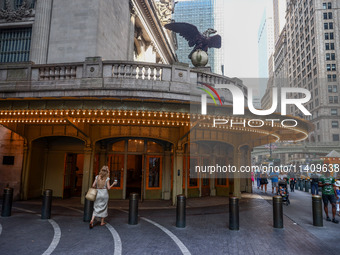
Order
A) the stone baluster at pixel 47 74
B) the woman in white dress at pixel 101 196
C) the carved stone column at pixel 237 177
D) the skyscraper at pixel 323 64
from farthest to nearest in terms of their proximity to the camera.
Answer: the skyscraper at pixel 323 64, the carved stone column at pixel 237 177, the stone baluster at pixel 47 74, the woman in white dress at pixel 101 196

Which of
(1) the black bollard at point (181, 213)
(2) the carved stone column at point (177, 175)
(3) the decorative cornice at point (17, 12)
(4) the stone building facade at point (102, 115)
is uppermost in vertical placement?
(3) the decorative cornice at point (17, 12)

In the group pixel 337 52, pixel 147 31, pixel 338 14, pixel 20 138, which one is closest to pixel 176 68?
pixel 20 138

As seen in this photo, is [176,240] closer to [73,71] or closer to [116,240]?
[116,240]

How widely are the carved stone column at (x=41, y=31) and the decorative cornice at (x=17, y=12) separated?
826mm

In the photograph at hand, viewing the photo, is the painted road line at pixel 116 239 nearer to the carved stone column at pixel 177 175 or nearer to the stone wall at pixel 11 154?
the carved stone column at pixel 177 175

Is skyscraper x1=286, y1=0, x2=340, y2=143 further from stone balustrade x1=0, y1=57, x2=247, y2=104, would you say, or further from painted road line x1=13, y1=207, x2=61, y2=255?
painted road line x1=13, y1=207, x2=61, y2=255

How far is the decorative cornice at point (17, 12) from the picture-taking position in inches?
621

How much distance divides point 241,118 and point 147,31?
A: 19.9 meters

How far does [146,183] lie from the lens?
13.9 meters

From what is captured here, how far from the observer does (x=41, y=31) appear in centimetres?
1485

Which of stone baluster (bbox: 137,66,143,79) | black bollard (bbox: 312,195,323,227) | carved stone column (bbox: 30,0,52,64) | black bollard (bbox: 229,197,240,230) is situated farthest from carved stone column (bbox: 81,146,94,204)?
black bollard (bbox: 312,195,323,227)

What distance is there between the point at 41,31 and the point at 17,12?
9.05 ft

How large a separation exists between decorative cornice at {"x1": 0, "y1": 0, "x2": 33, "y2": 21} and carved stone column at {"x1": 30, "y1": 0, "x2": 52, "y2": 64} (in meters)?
0.83

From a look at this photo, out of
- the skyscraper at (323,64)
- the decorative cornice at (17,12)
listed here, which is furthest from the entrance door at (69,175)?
the skyscraper at (323,64)
